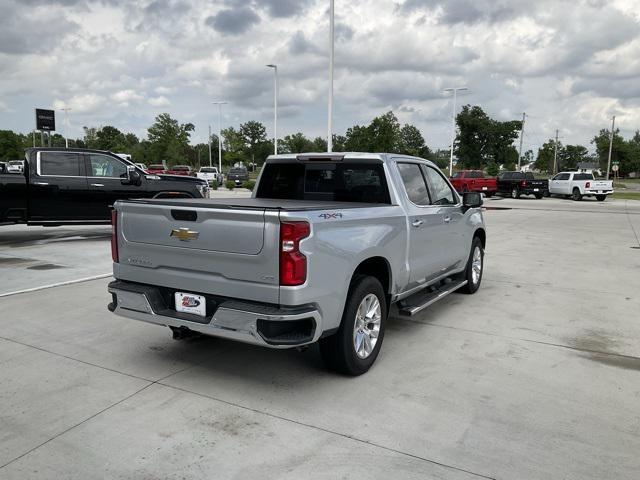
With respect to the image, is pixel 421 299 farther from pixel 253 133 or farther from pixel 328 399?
pixel 253 133

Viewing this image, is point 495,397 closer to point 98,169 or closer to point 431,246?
point 431,246

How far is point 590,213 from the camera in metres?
21.5

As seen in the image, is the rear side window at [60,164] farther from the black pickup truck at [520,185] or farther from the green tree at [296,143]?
the green tree at [296,143]

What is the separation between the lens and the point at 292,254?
347cm

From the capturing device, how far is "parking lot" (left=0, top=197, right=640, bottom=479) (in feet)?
9.93

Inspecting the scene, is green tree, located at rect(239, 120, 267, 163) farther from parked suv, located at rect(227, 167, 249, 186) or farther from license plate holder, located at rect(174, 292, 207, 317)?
license plate holder, located at rect(174, 292, 207, 317)

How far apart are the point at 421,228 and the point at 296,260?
81.3 inches

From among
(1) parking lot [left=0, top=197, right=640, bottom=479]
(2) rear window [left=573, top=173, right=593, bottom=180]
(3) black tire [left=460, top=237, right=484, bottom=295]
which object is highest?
(2) rear window [left=573, top=173, right=593, bottom=180]

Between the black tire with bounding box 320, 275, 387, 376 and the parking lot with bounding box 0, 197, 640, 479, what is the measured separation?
137 mm

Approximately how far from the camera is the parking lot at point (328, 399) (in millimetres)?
3025

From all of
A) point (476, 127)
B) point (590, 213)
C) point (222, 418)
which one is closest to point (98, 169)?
point (222, 418)

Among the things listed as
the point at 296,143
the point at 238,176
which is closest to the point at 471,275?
the point at 238,176

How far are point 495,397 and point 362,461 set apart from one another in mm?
1377

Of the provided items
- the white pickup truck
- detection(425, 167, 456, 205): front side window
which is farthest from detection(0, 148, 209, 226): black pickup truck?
the white pickup truck
